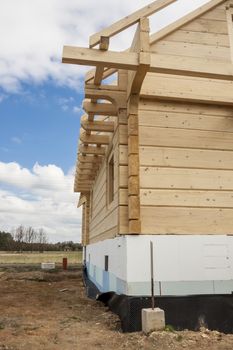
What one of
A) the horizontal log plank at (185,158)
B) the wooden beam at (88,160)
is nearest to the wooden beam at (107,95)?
the horizontal log plank at (185,158)

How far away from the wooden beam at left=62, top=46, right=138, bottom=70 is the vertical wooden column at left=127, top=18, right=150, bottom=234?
0.59 feet

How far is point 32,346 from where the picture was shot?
4516mm

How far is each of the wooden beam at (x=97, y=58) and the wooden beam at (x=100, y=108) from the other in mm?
1603

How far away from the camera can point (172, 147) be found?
6570 mm

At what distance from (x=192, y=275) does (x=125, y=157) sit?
2.40 metres

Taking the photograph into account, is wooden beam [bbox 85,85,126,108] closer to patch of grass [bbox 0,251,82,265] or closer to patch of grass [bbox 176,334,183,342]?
patch of grass [bbox 176,334,183,342]

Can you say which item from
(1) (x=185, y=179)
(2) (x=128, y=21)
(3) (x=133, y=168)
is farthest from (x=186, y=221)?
(2) (x=128, y=21)

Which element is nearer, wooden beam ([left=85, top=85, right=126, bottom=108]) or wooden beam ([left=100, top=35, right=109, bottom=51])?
wooden beam ([left=100, top=35, right=109, bottom=51])

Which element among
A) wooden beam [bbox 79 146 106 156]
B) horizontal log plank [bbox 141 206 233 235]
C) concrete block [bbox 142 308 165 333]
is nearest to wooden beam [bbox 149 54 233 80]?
horizontal log plank [bbox 141 206 233 235]

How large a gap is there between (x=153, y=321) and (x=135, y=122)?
341 centimetres

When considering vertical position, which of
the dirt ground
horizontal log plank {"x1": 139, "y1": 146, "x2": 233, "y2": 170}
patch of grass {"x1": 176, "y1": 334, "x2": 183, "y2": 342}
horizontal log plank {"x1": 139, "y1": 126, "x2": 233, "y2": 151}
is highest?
horizontal log plank {"x1": 139, "y1": 126, "x2": 233, "y2": 151}

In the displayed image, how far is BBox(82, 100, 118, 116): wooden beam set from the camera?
7.21 metres

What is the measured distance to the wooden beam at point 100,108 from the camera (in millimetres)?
7207

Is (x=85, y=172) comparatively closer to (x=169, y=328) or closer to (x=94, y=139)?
(x=94, y=139)
